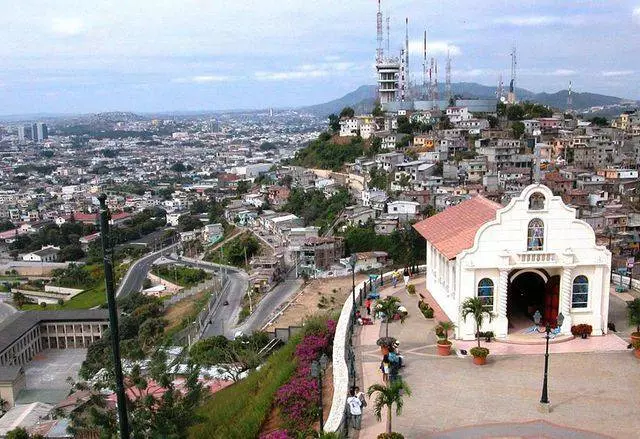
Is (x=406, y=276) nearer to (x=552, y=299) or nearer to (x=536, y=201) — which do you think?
(x=552, y=299)

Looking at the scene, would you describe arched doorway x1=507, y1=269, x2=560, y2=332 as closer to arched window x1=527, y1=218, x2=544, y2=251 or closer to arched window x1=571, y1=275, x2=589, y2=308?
arched window x1=571, y1=275, x2=589, y2=308

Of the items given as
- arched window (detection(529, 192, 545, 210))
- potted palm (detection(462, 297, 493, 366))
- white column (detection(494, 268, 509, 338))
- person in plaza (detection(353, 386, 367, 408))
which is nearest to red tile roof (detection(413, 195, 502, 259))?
white column (detection(494, 268, 509, 338))

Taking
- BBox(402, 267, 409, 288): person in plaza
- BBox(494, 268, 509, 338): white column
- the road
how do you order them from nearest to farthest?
BBox(494, 268, 509, 338): white column < BBox(402, 267, 409, 288): person in plaza < the road

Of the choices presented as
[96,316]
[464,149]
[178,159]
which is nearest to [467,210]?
[96,316]

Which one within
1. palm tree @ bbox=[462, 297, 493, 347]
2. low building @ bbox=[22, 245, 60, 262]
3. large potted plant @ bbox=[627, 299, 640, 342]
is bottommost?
low building @ bbox=[22, 245, 60, 262]

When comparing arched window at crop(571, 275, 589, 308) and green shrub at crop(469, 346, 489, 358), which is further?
arched window at crop(571, 275, 589, 308)

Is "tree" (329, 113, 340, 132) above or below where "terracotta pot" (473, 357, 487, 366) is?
above

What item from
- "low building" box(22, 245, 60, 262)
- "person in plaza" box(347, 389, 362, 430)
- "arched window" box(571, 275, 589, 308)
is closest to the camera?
"person in plaza" box(347, 389, 362, 430)
